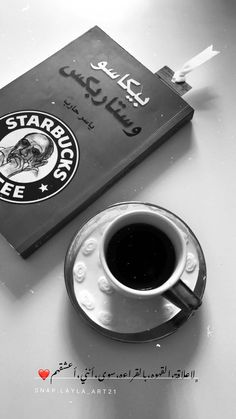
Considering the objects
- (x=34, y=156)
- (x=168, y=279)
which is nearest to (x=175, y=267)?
(x=168, y=279)

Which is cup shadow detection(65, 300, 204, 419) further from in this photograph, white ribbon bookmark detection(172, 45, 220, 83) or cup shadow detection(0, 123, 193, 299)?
white ribbon bookmark detection(172, 45, 220, 83)

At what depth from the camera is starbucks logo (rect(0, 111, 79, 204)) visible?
62 cm

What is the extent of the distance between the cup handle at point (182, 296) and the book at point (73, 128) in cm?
17

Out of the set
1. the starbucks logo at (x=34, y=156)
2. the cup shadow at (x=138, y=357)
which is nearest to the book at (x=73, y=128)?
the starbucks logo at (x=34, y=156)

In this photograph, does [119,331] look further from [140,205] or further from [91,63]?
[91,63]

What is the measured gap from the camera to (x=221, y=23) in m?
0.75

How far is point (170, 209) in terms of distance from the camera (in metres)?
0.64

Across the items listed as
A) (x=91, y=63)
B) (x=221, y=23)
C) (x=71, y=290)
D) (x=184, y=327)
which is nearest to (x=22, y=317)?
(x=71, y=290)

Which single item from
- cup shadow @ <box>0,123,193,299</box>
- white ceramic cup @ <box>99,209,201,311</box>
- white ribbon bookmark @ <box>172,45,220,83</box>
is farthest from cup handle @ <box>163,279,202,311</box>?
white ribbon bookmark @ <box>172,45,220,83</box>

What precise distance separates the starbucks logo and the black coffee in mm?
120

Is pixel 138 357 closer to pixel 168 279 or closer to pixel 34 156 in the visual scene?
pixel 168 279

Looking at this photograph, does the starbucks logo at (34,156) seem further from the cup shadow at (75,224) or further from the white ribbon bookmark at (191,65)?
the white ribbon bookmark at (191,65)

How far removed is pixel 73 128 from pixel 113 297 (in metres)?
0.23

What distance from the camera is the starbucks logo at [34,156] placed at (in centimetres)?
62
